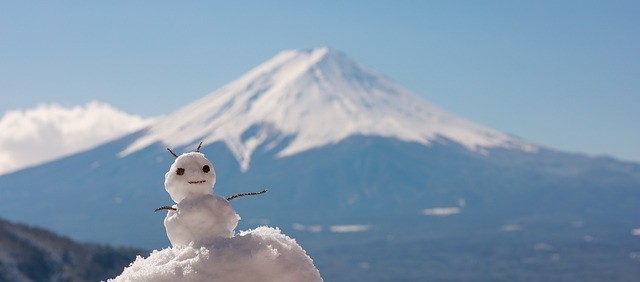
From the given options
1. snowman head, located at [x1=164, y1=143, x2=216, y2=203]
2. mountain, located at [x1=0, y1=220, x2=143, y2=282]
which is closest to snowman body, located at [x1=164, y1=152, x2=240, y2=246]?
snowman head, located at [x1=164, y1=143, x2=216, y2=203]

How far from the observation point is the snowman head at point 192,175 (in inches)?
217

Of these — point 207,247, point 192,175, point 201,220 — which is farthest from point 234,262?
point 192,175

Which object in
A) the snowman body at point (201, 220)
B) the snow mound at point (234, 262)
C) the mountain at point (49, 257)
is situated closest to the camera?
the snow mound at point (234, 262)

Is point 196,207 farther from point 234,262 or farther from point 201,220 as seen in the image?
point 234,262

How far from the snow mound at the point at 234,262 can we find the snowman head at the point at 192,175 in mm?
341

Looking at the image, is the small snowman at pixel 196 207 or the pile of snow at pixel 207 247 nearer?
the pile of snow at pixel 207 247

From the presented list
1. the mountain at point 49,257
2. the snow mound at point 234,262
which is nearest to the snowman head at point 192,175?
the snow mound at point 234,262

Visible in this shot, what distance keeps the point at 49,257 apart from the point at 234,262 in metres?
48.4

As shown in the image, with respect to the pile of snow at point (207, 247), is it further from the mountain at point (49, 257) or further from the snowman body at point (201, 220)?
the mountain at point (49, 257)

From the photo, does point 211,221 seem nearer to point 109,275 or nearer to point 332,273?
point 109,275

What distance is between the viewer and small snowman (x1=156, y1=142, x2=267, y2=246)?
5438mm

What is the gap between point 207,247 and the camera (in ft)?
17.5

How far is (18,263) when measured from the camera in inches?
1892

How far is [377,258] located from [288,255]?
19141cm
